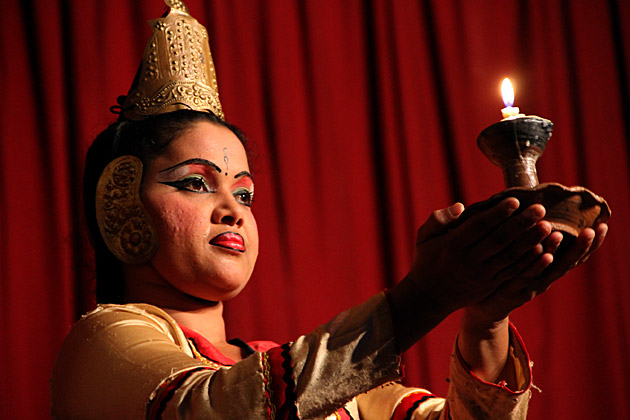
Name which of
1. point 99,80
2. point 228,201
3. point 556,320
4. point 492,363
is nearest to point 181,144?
point 228,201

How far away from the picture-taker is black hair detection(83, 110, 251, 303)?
1380 mm

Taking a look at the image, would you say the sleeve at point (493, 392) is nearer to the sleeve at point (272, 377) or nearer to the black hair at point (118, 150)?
the sleeve at point (272, 377)

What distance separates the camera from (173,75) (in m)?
1.52

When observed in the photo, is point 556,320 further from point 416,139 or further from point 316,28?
point 316,28

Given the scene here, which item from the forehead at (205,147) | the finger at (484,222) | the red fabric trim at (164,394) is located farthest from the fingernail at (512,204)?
the forehead at (205,147)

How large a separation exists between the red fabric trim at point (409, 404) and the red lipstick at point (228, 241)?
0.44 meters

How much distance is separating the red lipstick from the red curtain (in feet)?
1.69

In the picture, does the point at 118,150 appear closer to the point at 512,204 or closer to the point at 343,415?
the point at 343,415

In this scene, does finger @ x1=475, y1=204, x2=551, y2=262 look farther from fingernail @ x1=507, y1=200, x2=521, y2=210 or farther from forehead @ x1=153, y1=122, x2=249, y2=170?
forehead @ x1=153, y1=122, x2=249, y2=170

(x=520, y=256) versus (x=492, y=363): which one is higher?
(x=520, y=256)

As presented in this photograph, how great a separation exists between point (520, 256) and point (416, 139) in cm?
126

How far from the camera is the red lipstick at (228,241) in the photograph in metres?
1.29

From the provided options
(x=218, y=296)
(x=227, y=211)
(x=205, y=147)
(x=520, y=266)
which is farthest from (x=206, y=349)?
(x=520, y=266)

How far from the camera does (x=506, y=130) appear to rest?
0.78 meters
